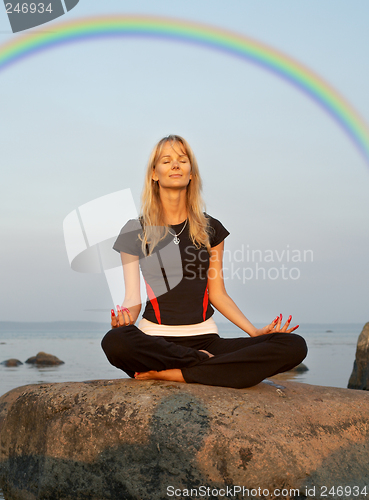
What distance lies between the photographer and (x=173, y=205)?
15.4 feet

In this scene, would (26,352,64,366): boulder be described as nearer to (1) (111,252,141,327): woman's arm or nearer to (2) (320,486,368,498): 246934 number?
(1) (111,252,141,327): woman's arm

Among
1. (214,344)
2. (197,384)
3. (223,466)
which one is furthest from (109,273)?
(223,466)

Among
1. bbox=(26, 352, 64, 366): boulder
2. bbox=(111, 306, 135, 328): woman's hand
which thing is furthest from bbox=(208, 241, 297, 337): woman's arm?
bbox=(26, 352, 64, 366): boulder

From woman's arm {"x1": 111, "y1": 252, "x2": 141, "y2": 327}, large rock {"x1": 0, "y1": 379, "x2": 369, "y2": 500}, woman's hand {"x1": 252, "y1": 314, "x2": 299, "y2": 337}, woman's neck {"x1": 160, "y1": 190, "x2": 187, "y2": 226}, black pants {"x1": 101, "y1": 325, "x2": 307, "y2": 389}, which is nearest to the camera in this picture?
large rock {"x1": 0, "y1": 379, "x2": 369, "y2": 500}

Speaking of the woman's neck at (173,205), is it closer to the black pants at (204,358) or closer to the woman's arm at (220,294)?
the woman's arm at (220,294)

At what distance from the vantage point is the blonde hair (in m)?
4.49

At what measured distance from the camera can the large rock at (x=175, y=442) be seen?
292 centimetres

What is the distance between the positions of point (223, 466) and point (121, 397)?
827 millimetres

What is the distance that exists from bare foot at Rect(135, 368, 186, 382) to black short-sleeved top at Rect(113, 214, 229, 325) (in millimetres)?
503

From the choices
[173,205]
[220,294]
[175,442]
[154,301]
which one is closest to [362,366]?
[220,294]

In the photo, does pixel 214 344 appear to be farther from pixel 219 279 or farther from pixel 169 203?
pixel 169 203

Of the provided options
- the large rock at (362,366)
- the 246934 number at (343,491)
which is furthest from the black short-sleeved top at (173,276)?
the large rock at (362,366)

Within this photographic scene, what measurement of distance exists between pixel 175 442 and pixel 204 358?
0.82 m

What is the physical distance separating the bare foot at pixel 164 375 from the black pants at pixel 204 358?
0.03 metres
